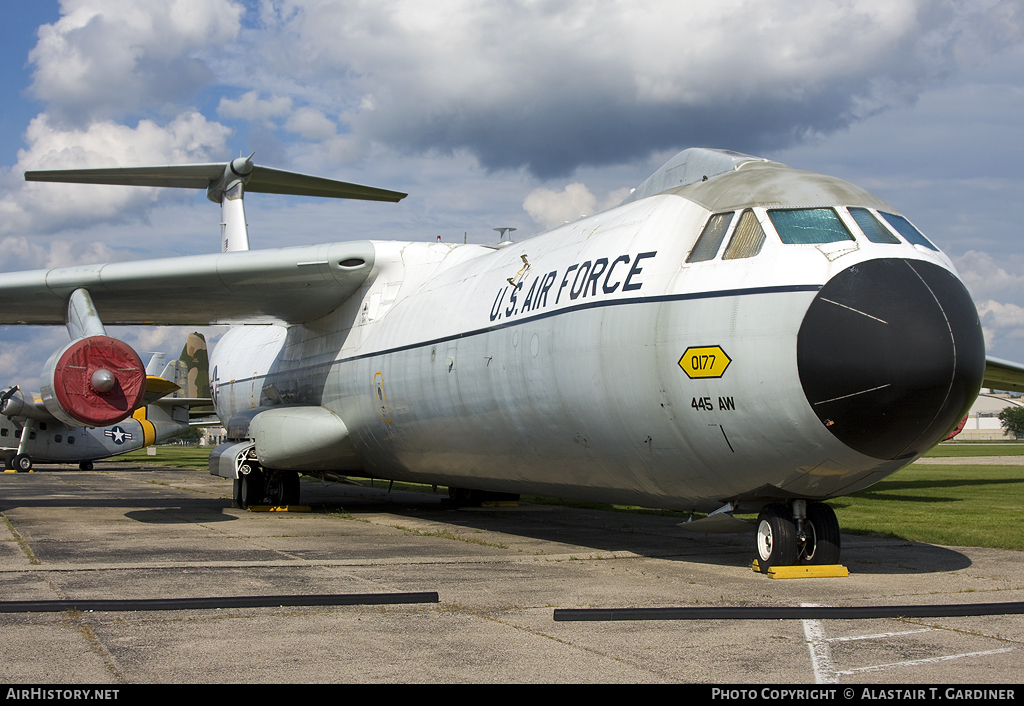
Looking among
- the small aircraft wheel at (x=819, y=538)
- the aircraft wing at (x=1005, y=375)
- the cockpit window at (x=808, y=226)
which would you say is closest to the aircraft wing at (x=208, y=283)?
the cockpit window at (x=808, y=226)

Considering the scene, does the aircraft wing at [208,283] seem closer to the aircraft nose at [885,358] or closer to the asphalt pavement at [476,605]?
the asphalt pavement at [476,605]

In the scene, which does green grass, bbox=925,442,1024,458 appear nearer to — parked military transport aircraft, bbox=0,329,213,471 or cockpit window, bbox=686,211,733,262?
parked military transport aircraft, bbox=0,329,213,471

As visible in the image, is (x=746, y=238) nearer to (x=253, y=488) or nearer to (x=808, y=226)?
(x=808, y=226)

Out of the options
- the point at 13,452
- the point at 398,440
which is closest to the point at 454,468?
the point at 398,440

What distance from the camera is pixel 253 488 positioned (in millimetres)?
15633

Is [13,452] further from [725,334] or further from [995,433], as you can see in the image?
[995,433]

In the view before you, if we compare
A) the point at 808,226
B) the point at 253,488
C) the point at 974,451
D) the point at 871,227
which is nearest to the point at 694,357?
the point at 808,226

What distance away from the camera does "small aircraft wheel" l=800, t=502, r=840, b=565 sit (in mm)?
8047

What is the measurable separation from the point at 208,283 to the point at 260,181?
633 cm

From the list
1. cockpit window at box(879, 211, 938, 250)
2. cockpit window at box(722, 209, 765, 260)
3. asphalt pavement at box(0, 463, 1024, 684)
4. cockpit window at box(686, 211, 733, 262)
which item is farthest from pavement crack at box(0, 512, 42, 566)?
cockpit window at box(879, 211, 938, 250)

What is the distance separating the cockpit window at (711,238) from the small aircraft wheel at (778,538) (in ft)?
7.34

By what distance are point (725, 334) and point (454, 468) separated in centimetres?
514

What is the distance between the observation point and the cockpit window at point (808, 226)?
24.0ft
